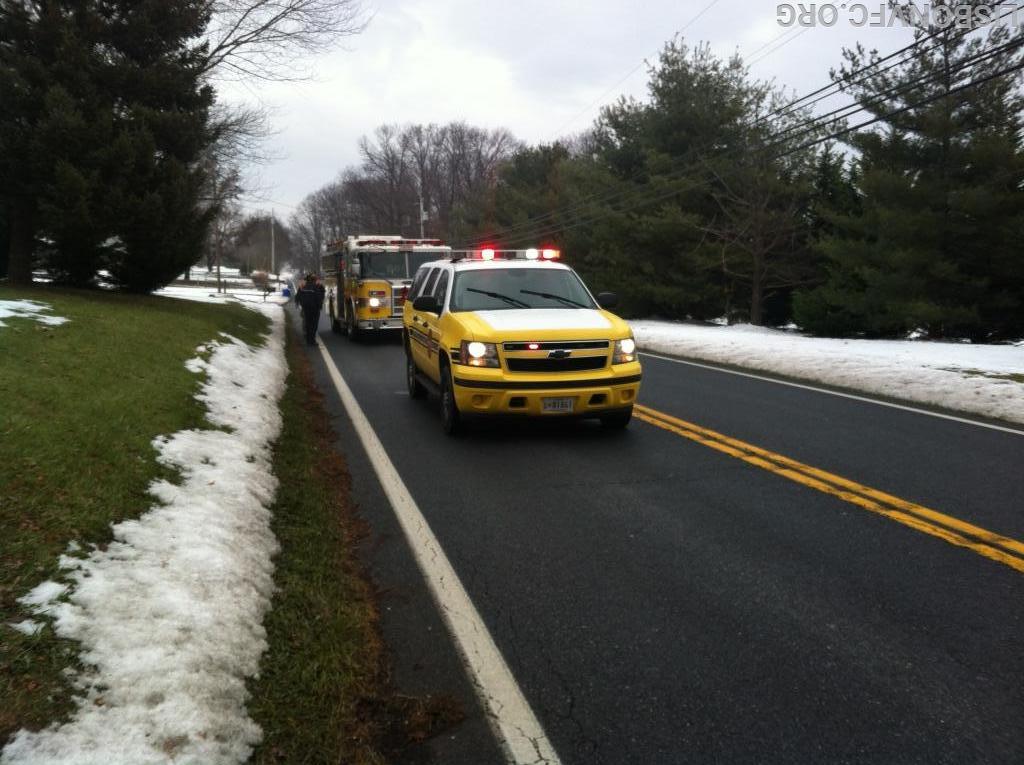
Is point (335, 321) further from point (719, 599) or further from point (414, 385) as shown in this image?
point (719, 599)

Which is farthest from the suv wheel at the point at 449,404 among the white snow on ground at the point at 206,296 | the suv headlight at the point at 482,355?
the white snow on ground at the point at 206,296

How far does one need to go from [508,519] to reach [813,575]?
205 centimetres

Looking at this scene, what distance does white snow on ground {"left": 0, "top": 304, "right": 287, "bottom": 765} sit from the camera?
2.39m

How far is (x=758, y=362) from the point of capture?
14406 mm

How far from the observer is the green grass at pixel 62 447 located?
2.69 metres

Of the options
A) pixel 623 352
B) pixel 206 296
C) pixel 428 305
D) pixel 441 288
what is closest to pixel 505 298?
pixel 428 305

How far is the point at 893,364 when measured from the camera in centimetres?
1273

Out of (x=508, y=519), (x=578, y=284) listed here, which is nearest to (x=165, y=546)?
(x=508, y=519)

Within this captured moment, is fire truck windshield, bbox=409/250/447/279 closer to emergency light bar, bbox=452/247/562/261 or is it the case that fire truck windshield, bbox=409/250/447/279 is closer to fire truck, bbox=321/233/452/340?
fire truck, bbox=321/233/452/340

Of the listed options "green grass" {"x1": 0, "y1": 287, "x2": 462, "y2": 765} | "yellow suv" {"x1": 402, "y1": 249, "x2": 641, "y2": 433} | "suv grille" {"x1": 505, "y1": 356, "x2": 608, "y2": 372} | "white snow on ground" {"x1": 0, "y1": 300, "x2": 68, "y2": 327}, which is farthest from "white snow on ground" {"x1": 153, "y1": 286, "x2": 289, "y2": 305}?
"suv grille" {"x1": 505, "y1": 356, "x2": 608, "y2": 372}

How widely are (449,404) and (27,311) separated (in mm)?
7521

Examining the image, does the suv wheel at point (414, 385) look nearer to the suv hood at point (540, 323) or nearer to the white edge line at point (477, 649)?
the suv hood at point (540, 323)

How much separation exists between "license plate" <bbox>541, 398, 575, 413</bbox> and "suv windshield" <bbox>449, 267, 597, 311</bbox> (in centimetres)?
152

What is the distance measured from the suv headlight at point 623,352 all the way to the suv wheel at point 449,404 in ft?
5.61
